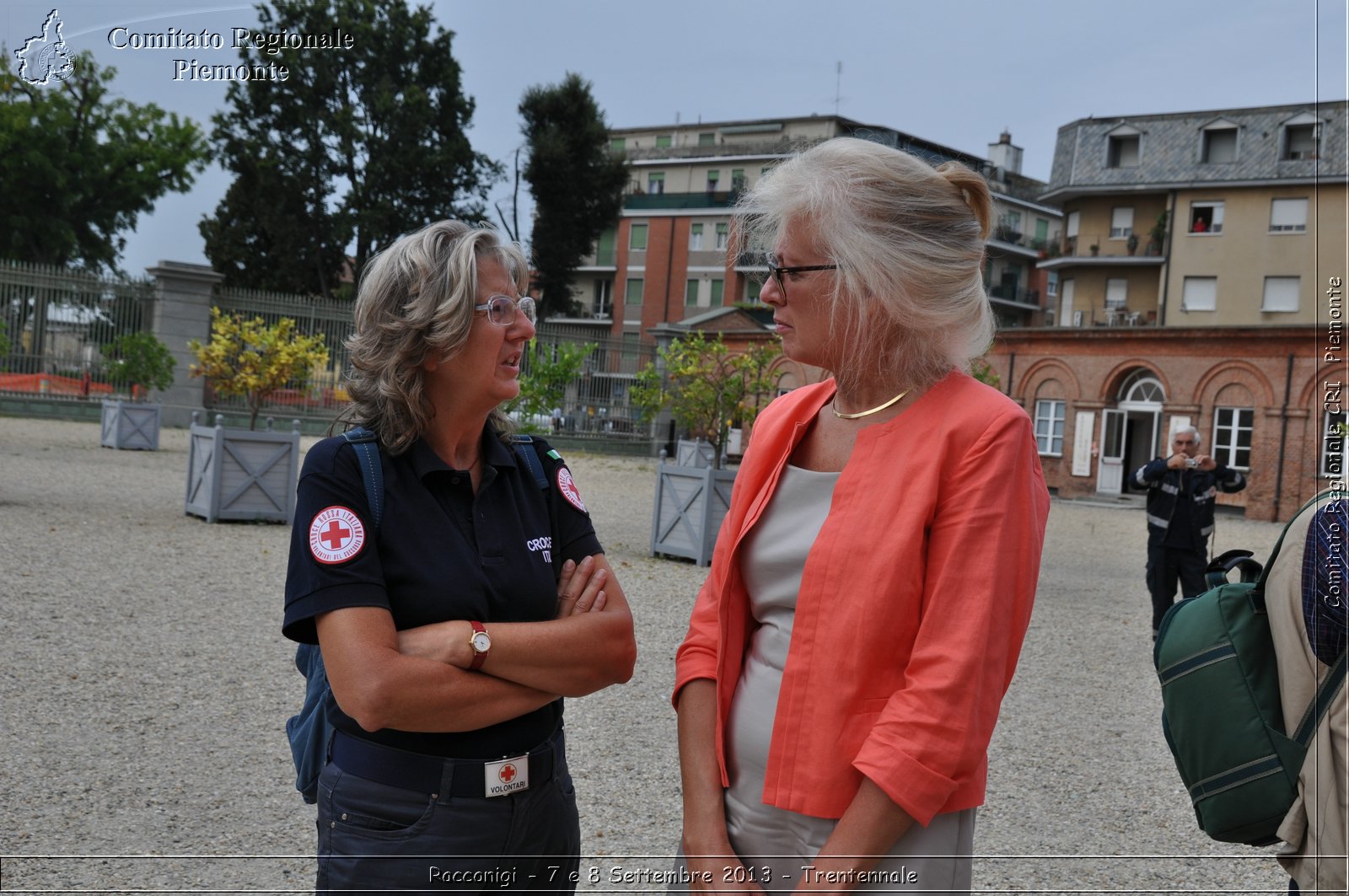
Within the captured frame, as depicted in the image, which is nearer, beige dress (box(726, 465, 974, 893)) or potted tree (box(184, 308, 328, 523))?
beige dress (box(726, 465, 974, 893))

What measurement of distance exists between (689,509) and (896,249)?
10.5 metres

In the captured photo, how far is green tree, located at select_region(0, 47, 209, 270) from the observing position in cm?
3206

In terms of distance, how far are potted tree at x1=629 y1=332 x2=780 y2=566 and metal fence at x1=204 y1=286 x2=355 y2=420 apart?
14.6 m

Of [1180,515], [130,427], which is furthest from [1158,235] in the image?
[1180,515]

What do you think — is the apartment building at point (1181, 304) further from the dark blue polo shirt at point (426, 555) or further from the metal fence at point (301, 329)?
the dark blue polo shirt at point (426, 555)

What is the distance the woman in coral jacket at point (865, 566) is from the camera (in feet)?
5.80

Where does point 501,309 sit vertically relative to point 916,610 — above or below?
above

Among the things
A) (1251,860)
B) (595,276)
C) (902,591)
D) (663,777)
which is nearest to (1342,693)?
(902,591)

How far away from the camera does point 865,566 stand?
1827 mm

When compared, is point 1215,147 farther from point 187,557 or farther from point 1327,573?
point 1327,573

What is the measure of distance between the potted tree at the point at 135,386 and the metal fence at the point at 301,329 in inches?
90.2

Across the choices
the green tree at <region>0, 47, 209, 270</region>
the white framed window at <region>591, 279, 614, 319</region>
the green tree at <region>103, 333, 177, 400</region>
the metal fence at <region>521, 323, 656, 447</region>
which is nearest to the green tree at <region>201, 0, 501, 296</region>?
the green tree at <region>0, 47, 209, 270</region>

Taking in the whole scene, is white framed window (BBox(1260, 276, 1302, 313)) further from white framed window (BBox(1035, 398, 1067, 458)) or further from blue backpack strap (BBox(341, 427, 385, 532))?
blue backpack strap (BBox(341, 427, 385, 532))

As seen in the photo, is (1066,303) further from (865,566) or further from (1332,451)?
(865,566)
